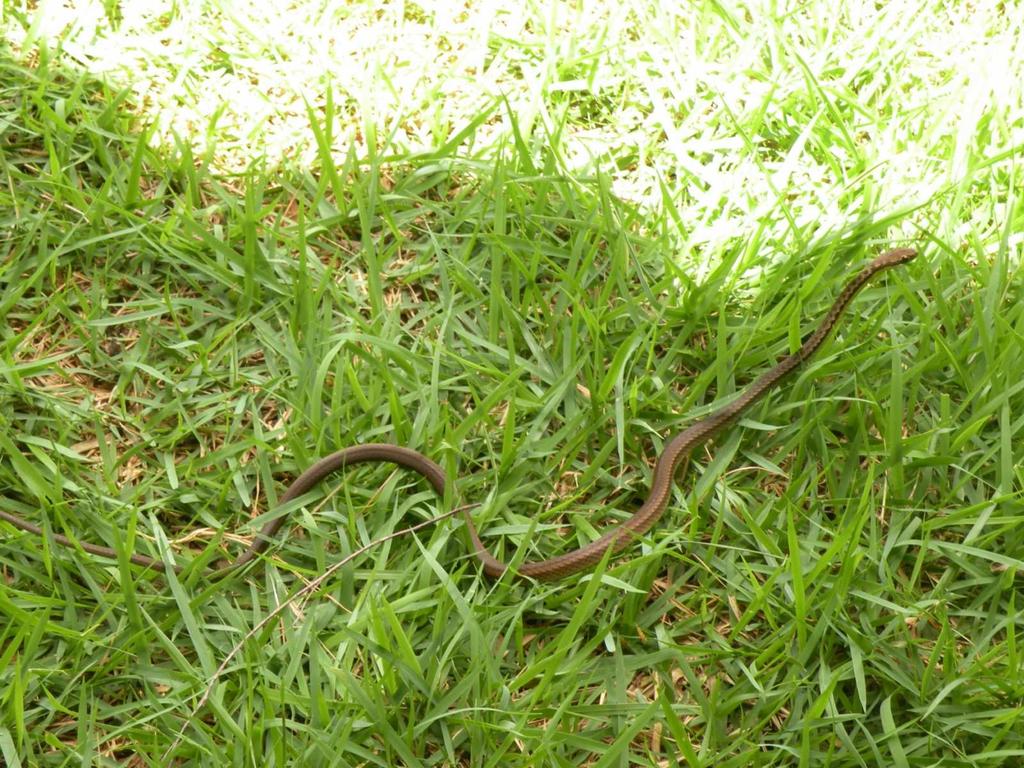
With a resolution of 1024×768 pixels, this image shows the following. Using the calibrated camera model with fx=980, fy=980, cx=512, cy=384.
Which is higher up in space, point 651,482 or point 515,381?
point 515,381

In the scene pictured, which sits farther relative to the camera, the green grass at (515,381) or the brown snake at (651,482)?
the brown snake at (651,482)

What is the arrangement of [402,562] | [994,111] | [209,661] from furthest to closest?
[994,111], [402,562], [209,661]

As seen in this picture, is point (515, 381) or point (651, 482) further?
point (515, 381)

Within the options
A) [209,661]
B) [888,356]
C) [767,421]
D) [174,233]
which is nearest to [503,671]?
[209,661]

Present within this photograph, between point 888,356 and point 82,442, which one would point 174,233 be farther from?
point 888,356
